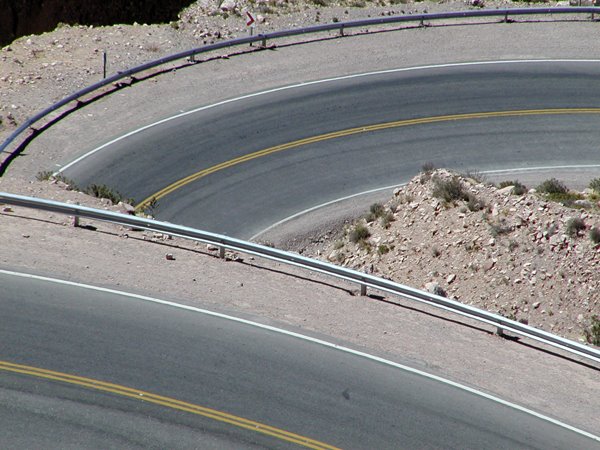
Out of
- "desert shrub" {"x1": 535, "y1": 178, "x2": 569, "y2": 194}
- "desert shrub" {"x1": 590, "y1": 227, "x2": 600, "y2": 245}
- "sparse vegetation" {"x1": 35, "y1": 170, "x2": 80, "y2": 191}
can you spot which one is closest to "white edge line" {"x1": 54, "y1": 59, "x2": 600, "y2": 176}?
"sparse vegetation" {"x1": 35, "y1": 170, "x2": 80, "y2": 191}

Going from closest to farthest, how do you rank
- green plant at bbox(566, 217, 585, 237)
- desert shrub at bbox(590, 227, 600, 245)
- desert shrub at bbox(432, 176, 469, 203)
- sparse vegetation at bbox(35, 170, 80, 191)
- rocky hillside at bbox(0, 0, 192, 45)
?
desert shrub at bbox(590, 227, 600, 245) < green plant at bbox(566, 217, 585, 237) < desert shrub at bbox(432, 176, 469, 203) < sparse vegetation at bbox(35, 170, 80, 191) < rocky hillside at bbox(0, 0, 192, 45)

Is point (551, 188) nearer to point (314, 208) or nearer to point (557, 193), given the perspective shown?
point (557, 193)

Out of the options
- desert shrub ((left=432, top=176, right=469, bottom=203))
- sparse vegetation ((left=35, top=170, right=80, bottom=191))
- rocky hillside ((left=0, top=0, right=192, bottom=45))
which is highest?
rocky hillside ((left=0, top=0, right=192, bottom=45))

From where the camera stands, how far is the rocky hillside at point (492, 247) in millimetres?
22656

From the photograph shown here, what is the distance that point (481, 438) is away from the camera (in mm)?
15953

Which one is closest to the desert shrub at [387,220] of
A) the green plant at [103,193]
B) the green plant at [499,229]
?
the green plant at [499,229]

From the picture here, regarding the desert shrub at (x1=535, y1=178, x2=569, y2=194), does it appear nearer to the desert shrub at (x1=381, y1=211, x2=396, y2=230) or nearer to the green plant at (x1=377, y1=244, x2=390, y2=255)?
the desert shrub at (x1=381, y1=211, x2=396, y2=230)

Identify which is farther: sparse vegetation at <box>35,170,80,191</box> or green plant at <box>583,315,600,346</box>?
sparse vegetation at <box>35,170,80,191</box>

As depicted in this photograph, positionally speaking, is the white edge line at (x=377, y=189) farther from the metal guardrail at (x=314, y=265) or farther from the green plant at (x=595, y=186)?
the metal guardrail at (x=314, y=265)

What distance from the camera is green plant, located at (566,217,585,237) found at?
2297 centimetres

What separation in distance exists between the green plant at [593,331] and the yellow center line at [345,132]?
11.9m

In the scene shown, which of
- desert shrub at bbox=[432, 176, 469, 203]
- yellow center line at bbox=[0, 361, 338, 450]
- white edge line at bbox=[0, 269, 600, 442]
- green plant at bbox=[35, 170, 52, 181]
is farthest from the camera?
green plant at bbox=[35, 170, 52, 181]

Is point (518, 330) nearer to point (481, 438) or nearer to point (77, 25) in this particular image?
point (481, 438)

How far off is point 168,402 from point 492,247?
11.0 metres
